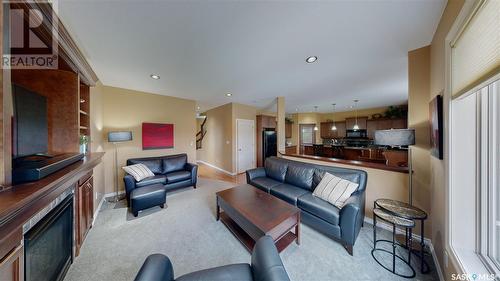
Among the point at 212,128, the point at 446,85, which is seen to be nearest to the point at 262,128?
the point at 212,128

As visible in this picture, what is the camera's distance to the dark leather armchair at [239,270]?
0.88 m

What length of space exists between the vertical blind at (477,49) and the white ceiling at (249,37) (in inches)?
22.8

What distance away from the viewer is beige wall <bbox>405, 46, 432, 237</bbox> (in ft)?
6.22

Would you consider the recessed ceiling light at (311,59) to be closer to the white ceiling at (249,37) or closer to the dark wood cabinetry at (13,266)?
the white ceiling at (249,37)

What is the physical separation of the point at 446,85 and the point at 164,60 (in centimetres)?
319

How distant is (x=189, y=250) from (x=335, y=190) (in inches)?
80.4

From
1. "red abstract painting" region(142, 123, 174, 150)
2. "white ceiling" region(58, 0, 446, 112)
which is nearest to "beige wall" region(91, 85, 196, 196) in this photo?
"red abstract painting" region(142, 123, 174, 150)

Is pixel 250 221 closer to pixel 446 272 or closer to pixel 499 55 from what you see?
pixel 446 272

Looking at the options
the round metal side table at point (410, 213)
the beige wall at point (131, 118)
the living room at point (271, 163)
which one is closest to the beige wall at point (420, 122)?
the living room at point (271, 163)

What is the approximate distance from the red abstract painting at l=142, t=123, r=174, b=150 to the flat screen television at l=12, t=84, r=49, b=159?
2.60m

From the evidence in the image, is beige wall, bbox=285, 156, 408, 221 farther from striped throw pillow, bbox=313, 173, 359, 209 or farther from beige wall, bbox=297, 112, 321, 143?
beige wall, bbox=297, 112, 321, 143

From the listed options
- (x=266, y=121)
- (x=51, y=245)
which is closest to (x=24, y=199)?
(x=51, y=245)

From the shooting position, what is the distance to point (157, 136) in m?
4.21

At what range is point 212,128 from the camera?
6.40m
